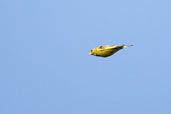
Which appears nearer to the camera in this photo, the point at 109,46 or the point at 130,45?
the point at 130,45

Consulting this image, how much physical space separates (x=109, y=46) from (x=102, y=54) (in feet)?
2.34

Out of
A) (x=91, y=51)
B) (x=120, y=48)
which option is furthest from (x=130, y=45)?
(x=91, y=51)

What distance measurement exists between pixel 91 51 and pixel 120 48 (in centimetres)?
220

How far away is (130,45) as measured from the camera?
2148 cm

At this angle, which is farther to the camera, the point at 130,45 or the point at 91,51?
the point at 91,51

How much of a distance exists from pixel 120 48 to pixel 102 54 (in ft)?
4.36

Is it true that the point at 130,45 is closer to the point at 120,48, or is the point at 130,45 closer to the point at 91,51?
the point at 120,48

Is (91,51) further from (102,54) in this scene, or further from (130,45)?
(130,45)

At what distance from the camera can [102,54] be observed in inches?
904

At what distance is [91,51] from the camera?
23562 millimetres

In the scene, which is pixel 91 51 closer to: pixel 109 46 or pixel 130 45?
pixel 109 46

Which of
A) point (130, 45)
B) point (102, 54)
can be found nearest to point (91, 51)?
point (102, 54)

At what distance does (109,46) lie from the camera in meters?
22.9

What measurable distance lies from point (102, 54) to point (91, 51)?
962 millimetres
